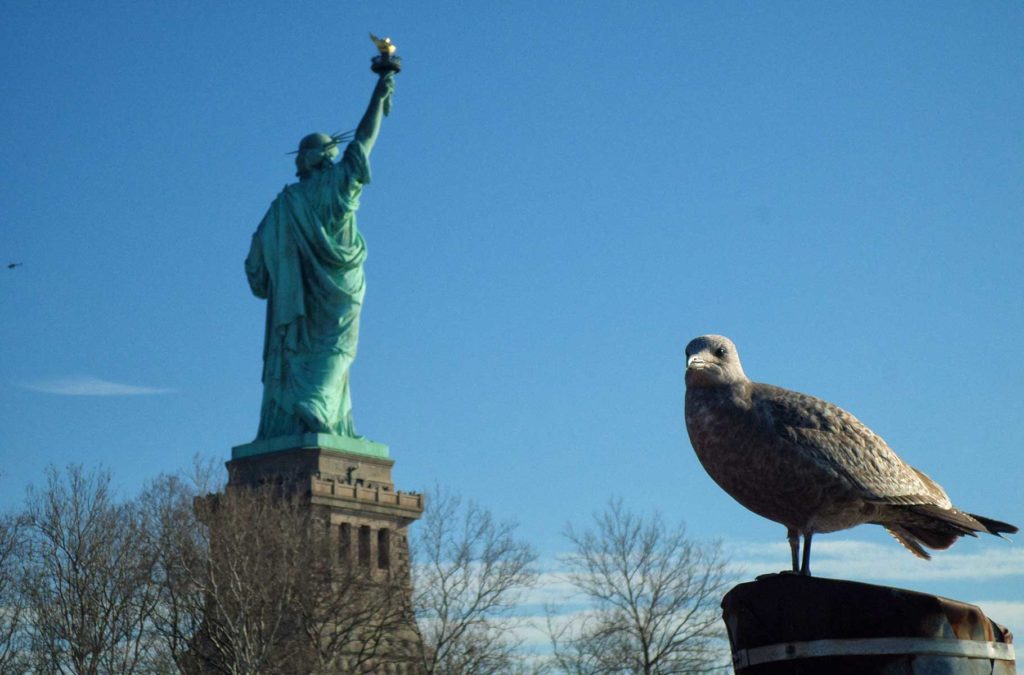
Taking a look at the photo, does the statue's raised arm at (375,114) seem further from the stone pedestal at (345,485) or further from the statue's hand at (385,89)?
the stone pedestal at (345,485)

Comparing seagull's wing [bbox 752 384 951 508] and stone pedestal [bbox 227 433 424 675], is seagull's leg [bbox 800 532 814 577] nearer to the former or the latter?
seagull's wing [bbox 752 384 951 508]

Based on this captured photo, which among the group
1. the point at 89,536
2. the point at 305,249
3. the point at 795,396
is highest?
the point at 305,249

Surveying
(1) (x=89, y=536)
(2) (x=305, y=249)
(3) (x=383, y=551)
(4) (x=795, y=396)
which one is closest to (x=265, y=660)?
(1) (x=89, y=536)

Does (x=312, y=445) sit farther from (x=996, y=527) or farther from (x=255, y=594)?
(x=996, y=527)

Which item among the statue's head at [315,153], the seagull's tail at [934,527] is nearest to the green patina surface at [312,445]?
the statue's head at [315,153]

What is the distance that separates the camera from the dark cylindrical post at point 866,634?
5.12 m

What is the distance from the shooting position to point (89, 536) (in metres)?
42.6

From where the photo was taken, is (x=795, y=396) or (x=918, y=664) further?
(x=795, y=396)

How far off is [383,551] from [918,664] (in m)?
57.4

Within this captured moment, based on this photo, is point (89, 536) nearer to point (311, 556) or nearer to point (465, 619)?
point (311, 556)

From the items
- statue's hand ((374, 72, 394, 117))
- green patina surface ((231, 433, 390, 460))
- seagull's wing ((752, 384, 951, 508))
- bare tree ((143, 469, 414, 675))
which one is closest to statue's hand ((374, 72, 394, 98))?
statue's hand ((374, 72, 394, 117))

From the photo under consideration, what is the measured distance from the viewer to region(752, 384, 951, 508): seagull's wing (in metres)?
6.48

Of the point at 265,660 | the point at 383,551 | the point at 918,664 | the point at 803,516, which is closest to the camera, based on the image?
the point at 918,664

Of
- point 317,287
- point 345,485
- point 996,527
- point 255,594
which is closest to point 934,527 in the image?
point 996,527
